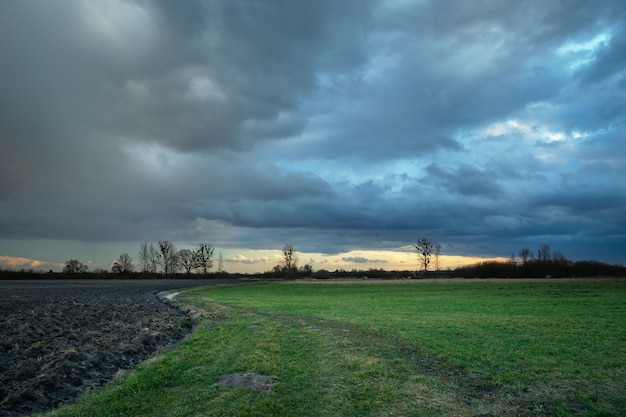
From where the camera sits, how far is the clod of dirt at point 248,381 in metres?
12.4

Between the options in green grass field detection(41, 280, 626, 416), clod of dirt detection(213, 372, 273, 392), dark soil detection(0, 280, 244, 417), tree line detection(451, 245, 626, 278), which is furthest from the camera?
tree line detection(451, 245, 626, 278)

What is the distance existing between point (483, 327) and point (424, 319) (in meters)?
5.21

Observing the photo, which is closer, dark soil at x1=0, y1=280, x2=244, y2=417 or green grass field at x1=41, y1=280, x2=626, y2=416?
green grass field at x1=41, y1=280, x2=626, y2=416

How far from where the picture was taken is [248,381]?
12938mm

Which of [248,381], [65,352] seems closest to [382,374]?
[248,381]

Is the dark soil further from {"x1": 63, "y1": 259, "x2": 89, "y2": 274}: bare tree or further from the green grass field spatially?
{"x1": 63, "y1": 259, "x2": 89, "y2": 274}: bare tree

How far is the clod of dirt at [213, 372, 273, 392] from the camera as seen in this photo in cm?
1237

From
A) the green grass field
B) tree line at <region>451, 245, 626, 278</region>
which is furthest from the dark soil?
tree line at <region>451, 245, 626, 278</region>

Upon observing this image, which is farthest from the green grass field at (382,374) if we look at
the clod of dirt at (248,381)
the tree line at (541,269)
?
the tree line at (541,269)

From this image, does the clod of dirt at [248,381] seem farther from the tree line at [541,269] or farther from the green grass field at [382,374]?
the tree line at [541,269]

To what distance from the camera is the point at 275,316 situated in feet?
106

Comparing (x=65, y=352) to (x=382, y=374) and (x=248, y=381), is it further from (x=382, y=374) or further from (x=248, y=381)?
(x=382, y=374)

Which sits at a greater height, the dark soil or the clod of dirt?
the clod of dirt

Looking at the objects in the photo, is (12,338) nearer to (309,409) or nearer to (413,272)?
(309,409)
